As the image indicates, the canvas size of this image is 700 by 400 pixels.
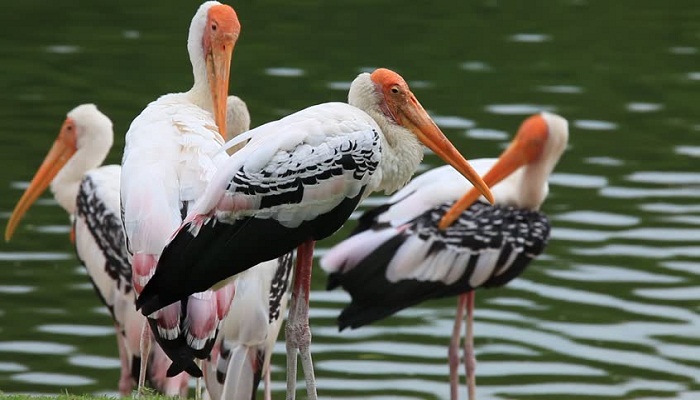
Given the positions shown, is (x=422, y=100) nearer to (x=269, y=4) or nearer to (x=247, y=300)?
(x=269, y=4)

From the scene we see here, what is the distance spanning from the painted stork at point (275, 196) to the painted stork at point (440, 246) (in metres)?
3.31

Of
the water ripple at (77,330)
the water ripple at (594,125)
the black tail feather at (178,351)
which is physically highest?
the black tail feather at (178,351)

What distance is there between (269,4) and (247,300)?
36.1 ft

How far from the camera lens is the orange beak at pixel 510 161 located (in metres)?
9.87

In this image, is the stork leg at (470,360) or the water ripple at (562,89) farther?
the water ripple at (562,89)

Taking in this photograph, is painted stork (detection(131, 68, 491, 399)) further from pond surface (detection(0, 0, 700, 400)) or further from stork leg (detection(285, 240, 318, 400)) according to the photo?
pond surface (detection(0, 0, 700, 400))

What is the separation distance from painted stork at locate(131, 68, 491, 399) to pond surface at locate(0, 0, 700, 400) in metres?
3.73

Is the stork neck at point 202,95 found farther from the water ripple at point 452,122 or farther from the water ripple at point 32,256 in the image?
the water ripple at point 452,122

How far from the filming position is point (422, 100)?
48.3 ft

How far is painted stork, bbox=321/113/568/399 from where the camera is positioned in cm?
988

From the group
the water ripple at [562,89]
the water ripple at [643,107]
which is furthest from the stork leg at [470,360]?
the water ripple at [562,89]

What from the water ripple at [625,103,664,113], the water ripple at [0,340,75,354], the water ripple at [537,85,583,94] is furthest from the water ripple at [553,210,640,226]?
the water ripple at [0,340,75,354]

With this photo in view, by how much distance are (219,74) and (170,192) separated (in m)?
1.16

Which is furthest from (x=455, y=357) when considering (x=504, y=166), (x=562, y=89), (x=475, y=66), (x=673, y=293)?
(x=475, y=66)
